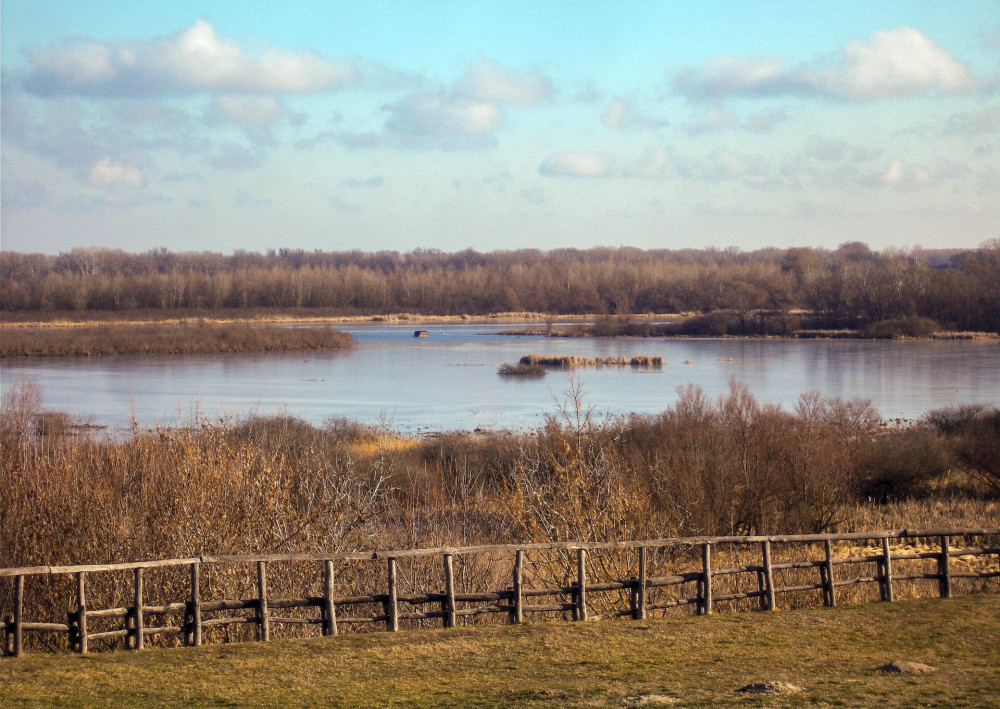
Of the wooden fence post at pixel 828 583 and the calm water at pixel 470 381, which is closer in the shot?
the wooden fence post at pixel 828 583

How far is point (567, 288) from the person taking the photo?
120125 millimetres

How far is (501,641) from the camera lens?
913 cm

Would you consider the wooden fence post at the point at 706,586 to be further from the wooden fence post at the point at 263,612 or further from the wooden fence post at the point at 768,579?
the wooden fence post at the point at 263,612

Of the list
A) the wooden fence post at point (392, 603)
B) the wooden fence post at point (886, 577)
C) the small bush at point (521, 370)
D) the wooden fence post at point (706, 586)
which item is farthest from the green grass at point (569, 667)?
the small bush at point (521, 370)

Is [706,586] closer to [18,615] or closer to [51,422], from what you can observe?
[18,615]

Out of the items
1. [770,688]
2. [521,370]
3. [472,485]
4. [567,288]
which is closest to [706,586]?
[770,688]

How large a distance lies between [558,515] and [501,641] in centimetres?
408

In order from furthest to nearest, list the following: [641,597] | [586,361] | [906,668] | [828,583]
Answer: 1. [586,361]
2. [828,583]
3. [641,597]
4. [906,668]

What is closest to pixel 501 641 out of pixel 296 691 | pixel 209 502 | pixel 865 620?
pixel 296 691

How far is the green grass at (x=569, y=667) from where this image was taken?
287 inches

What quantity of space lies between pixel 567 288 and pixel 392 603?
111361 mm

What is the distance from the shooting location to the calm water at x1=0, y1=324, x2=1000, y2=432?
31812 millimetres

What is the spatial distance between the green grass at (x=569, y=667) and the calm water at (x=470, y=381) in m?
14.5

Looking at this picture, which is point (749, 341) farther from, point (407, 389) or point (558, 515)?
point (558, 515)
